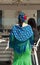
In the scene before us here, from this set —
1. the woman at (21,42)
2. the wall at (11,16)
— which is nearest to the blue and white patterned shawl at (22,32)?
the woman at (21,42)

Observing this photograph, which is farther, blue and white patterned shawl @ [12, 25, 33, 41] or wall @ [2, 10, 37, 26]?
wall @ [2, 10, 37, 26]

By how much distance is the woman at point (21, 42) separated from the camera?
532 centimetres

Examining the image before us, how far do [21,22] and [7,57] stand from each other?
210 cm

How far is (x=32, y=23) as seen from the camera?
719 cm

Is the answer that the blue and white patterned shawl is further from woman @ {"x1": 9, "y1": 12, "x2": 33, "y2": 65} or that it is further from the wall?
the wall

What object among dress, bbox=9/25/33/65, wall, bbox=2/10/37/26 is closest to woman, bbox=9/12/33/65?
dress, bbox=9/25/33/65

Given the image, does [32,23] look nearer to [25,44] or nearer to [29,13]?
[25,44]

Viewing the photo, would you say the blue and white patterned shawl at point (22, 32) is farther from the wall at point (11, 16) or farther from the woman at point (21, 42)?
the wall at point (11, 16)

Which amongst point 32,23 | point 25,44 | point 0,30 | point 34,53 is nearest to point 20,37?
point 25,44

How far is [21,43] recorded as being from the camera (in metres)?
5.36

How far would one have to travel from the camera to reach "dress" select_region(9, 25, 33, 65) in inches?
209

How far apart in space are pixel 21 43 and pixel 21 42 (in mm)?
18

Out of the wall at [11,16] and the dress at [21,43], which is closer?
the dress at [21,43]

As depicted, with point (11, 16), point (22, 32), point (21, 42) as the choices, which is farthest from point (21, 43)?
point (11, 16)
